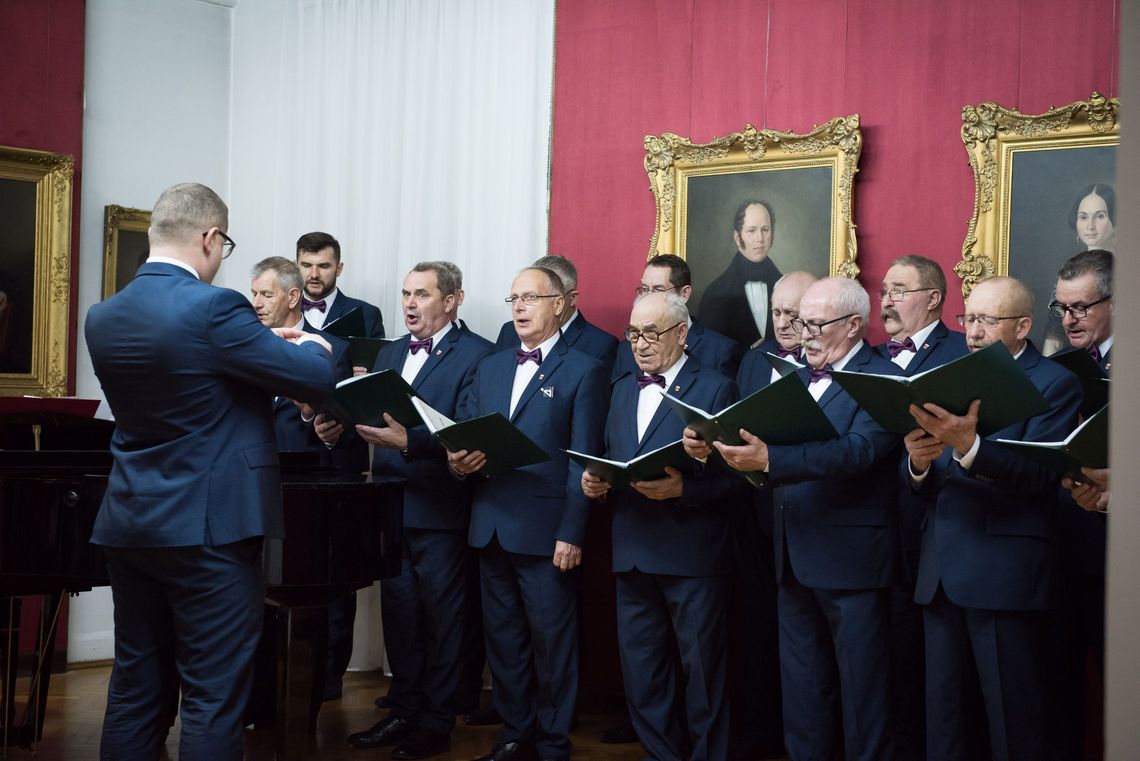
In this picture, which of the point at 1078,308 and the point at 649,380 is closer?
the point at 1078,308

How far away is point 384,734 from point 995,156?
3.28 m

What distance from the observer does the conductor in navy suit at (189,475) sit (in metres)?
→ 3.18

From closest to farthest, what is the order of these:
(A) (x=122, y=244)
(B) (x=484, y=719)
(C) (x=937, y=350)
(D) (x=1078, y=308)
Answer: (D) (x=1078, y=308) < (C) (x=937, y=350) < (B) (x=484, y=719) < (A) (x=122, y=244)

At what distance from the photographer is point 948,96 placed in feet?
16.3

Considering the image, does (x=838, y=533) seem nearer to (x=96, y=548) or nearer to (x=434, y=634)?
(x=434, y=634)

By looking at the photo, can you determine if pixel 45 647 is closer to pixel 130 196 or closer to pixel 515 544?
pixel 515 544

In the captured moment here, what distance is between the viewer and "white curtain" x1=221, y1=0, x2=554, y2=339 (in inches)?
247

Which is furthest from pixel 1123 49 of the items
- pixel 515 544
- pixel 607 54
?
pixel 607 54

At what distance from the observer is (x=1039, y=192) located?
15.3 ft

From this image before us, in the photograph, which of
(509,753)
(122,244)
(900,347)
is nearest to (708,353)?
(900,347)

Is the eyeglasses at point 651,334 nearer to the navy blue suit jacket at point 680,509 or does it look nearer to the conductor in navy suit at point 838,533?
the navy blue suit jacket at point 680,509

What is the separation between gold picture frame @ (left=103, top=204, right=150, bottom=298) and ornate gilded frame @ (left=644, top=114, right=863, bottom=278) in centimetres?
282

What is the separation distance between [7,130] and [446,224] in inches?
88.5

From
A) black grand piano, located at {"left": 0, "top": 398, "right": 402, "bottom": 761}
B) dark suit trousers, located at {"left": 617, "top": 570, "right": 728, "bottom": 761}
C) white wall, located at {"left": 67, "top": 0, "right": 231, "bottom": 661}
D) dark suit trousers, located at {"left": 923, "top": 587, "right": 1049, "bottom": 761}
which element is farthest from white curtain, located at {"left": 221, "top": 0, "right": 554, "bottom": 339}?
dark suit trousers, located at {"left": 923, "top": 587, "right": 1049, "bottom": 761}
